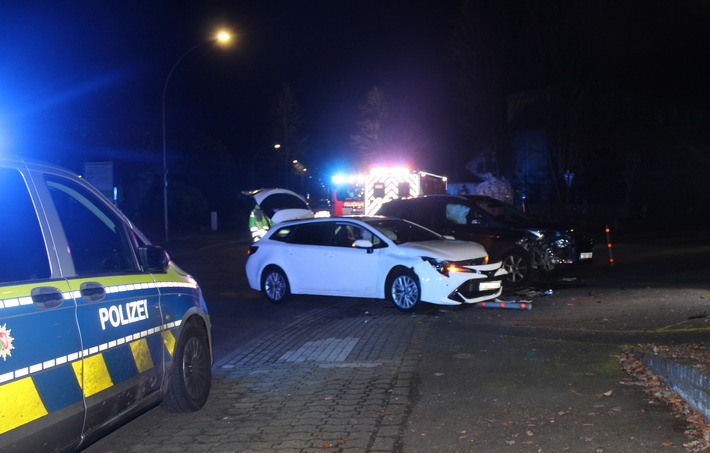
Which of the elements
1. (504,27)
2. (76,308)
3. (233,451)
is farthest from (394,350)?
(504,27)

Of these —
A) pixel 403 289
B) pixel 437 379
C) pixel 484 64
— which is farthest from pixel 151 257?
pixel 484 64

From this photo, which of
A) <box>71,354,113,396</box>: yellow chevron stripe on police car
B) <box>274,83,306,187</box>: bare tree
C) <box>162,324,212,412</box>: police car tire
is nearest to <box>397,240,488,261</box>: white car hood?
<box>162,324,212,412</box>: police car tire

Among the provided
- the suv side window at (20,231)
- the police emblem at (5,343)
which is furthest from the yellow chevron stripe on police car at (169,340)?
the police emblem at (5,343)

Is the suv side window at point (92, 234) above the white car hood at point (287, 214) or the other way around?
the other way around

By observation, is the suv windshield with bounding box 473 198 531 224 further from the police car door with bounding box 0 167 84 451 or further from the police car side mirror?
the police car door with bounding box 0 167 84 451

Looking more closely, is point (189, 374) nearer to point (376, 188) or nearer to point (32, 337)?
point (32, 337)

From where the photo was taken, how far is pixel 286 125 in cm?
6419

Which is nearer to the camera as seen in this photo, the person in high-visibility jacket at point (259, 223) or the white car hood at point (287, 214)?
the white car hood at point (287, 214)

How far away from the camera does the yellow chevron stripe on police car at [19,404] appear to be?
3420mm

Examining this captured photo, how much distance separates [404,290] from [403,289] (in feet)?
0.07

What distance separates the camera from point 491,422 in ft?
18.3

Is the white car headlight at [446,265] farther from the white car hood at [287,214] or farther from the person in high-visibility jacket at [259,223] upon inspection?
the person in high-visibility jacket at [259,223]

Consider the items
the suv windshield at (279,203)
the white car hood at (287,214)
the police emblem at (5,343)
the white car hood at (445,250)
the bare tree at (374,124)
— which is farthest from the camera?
the bare tree at (374,124)

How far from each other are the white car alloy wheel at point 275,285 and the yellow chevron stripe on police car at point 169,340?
7.01 metres
